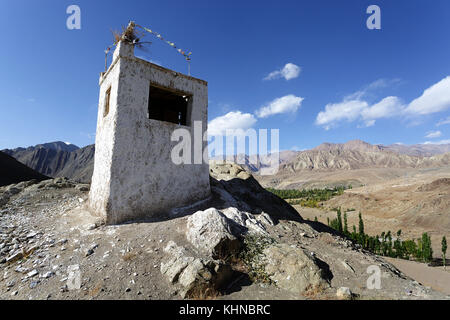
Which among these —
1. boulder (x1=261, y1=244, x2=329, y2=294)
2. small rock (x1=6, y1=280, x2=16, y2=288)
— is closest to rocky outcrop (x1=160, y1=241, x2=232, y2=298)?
boulder (x1=261, y1=244, x2=329, y2=294)

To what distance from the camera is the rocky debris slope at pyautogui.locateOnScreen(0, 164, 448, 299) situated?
5753 mm

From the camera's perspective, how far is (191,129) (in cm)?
1112

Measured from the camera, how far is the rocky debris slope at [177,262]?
5.75m

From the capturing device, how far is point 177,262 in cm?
636

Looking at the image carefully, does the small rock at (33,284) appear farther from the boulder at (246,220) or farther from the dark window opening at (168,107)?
the dark window opening at (168,107)

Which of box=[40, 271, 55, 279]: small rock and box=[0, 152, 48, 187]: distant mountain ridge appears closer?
box=[40, 271, 55, 279]: small rock

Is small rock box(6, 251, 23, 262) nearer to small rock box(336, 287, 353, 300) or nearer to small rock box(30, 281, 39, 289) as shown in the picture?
small rock box(30, 281, 39, 289)

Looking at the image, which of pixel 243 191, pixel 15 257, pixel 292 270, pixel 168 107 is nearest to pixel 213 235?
pixel 292 270

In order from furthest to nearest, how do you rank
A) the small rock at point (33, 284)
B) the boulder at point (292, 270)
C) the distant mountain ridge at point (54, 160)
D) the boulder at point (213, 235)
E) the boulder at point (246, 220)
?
1. the distant mountain ridge at point (54, 160)
2. the boulder at point (246, 220)
3. the boulder at point (213, 235)
4. the boulder at point (292, 270)
5. the small rock at point (33, 284)

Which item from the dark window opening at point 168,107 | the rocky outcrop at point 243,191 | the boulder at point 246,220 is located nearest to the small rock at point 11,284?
the boulder at point 246,220

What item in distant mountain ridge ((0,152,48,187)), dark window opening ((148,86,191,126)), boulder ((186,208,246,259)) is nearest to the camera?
boulder ((186,208,246,259))

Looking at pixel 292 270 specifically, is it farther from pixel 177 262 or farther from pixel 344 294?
pixel 177 262
